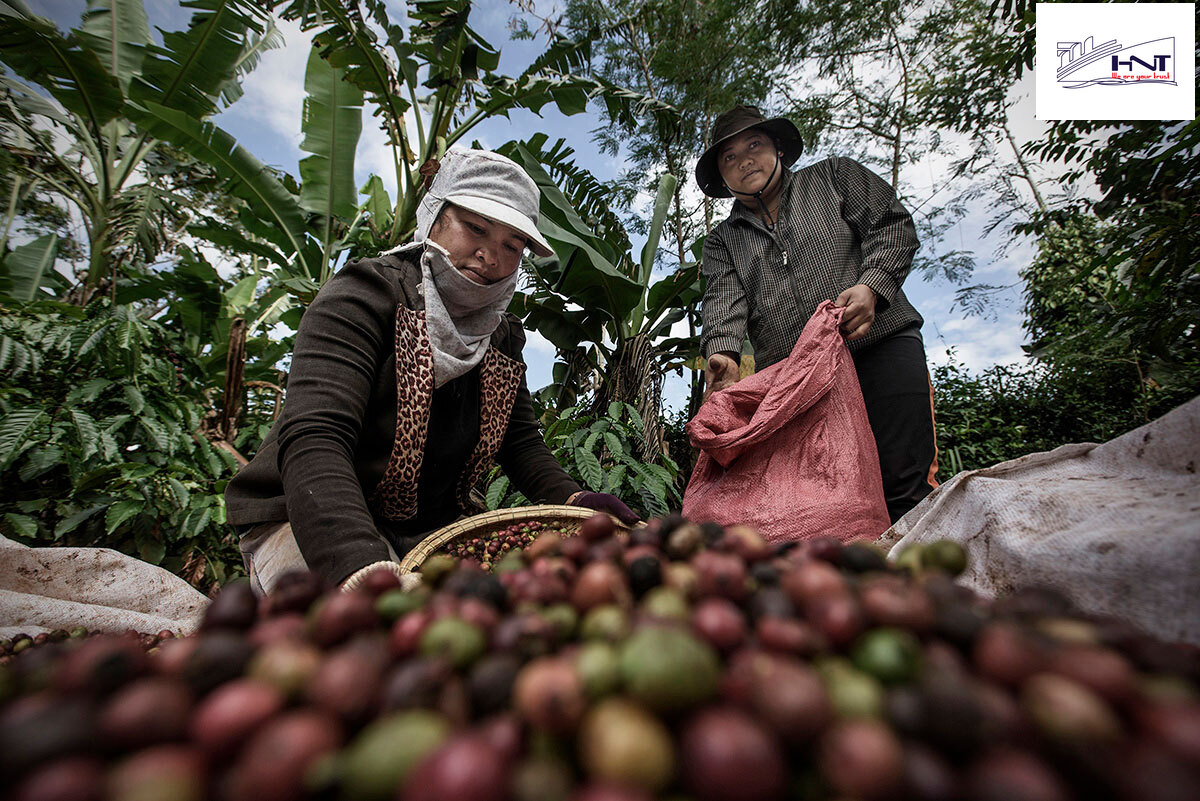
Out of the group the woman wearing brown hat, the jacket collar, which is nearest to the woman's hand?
the woman wearing brown hat

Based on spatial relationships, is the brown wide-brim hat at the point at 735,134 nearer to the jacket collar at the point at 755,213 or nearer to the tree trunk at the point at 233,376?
the jacket collar at the point at 755,213

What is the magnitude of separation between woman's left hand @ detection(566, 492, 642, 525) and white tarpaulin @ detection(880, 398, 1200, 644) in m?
0.79

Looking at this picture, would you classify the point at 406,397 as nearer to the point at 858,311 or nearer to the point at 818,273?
the point at 858,311

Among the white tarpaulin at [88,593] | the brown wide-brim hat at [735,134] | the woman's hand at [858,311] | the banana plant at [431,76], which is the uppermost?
the banana plant at [431,76]

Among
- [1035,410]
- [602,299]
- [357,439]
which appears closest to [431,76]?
[602,299]

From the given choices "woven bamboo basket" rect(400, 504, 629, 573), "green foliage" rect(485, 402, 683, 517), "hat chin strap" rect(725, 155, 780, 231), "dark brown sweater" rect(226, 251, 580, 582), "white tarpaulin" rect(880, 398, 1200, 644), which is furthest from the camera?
"green foliage" rect(485, 402, 683, 517)

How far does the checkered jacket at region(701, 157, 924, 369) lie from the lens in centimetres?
229

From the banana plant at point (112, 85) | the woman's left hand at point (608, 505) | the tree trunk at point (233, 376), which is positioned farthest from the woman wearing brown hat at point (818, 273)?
the banana plant at point (112, 85)

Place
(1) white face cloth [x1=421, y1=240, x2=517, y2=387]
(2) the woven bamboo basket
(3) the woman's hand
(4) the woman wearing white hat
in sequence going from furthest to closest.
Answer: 1. (3) the woman's hand
2. (1) white face cloth [x1=421, y1=240, x2=517, y2=387]
3. (2) the woven bamboo basket
4. (4) the woman wearing white hat

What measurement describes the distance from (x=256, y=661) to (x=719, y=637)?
0.44 metres

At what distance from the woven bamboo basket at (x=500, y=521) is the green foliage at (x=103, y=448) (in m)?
2.07

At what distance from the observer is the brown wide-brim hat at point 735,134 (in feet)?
8.81

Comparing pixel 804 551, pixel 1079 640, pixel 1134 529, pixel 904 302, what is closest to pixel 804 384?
pixel 904 302

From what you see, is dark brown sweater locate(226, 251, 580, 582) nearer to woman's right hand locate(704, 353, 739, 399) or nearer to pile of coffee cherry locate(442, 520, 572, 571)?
pile of coffee cherry locate(442, 520, 572, 571)
